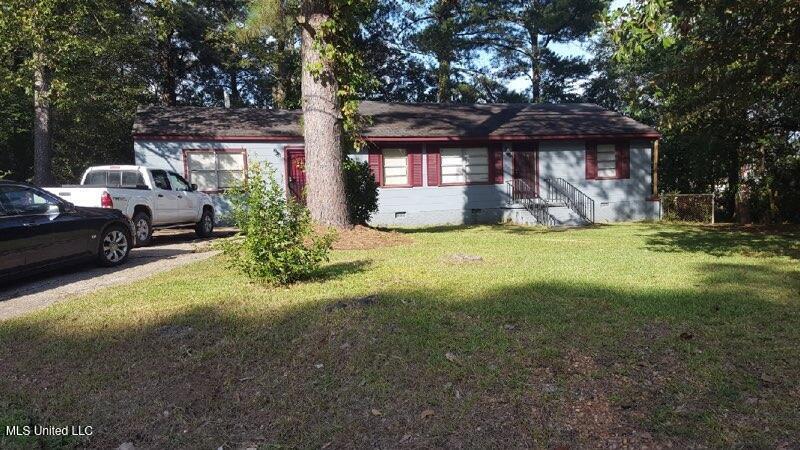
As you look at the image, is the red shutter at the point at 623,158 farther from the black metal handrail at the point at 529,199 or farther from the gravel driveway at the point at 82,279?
the gravel driveway at the point at 82,279

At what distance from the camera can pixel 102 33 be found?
18984 millimetres

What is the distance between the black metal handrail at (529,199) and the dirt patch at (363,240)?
9.33 meters

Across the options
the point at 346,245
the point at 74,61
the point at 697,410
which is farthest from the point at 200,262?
the point at 74,61

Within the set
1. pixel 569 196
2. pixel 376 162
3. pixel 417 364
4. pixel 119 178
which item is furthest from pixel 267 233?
pixel 569 196

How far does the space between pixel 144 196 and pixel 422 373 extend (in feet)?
32.3

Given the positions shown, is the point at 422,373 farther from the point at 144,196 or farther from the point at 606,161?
the point at 606,161

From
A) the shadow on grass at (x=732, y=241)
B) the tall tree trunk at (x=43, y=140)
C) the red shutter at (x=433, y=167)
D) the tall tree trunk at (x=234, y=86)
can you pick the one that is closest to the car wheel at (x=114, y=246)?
the shadow on grass at (x=732, y=241)

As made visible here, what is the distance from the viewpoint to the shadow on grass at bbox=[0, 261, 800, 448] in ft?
12.3

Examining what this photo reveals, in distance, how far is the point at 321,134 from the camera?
34.6ft

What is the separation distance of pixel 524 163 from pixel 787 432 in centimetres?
1678

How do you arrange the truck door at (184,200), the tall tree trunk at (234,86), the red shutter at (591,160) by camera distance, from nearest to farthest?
the truck door at (184,200)
the red shutter at (591,160)
the tall tree trunk at (234,86)

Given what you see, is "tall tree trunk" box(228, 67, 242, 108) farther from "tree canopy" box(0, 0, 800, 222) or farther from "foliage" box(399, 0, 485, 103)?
"foliage" box(399, 0, 485, 103)

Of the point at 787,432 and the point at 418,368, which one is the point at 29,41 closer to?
the point at 418,368

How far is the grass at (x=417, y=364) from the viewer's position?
12.3ft
